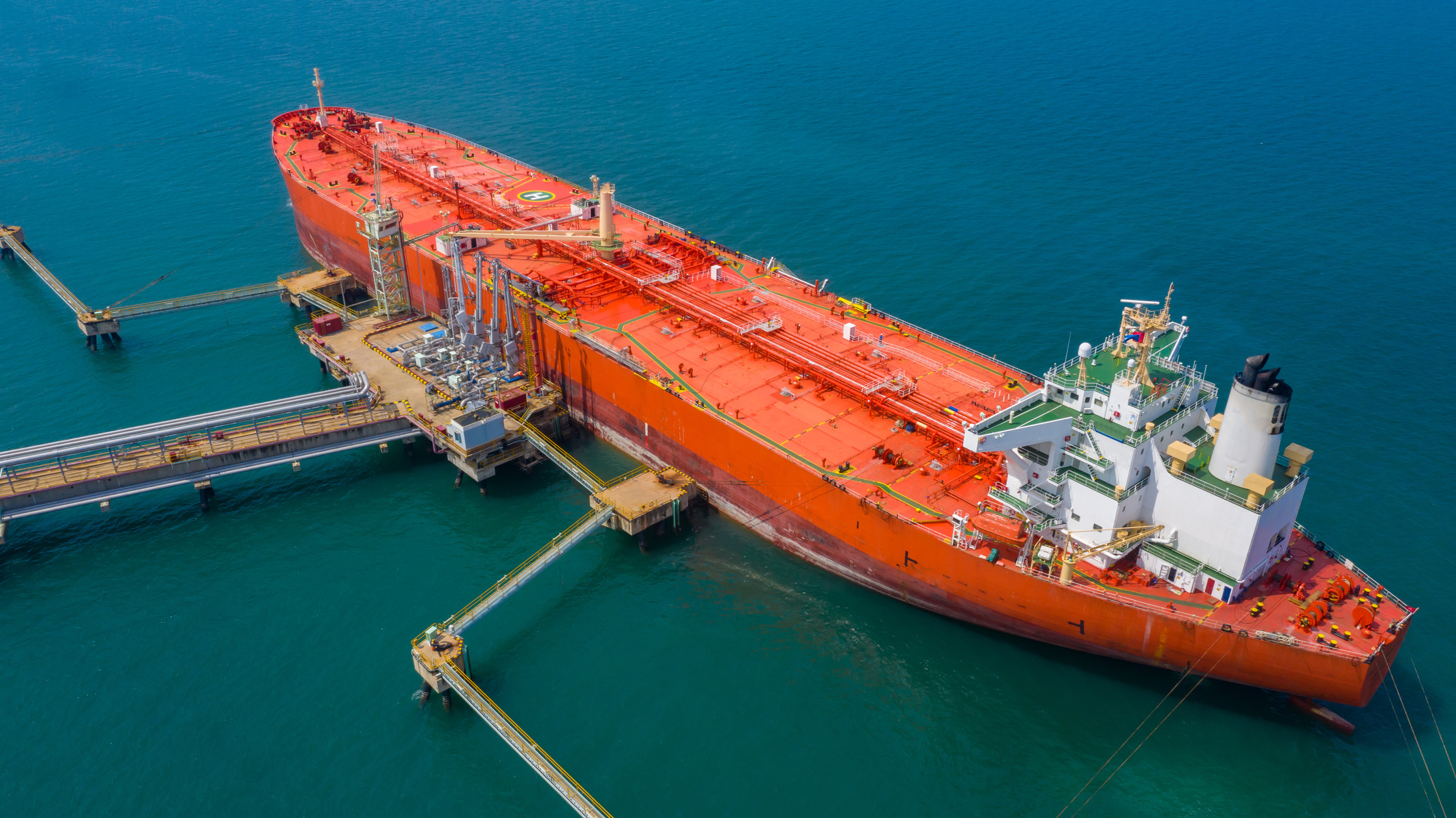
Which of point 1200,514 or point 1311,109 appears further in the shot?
point 1311,109

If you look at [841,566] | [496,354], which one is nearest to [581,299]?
[496,354]

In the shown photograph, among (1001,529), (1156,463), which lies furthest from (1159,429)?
(1001,529)

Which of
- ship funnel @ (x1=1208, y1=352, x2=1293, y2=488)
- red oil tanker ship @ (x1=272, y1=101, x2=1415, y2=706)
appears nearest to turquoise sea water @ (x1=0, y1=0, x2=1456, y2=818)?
red oil tanker ship @ (x1=272, y1=101, x2=1415, y2=706)

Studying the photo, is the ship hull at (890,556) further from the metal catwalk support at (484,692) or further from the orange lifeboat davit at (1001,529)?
the metal catwalk support at (484,692)

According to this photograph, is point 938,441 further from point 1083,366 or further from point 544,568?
point 544,568

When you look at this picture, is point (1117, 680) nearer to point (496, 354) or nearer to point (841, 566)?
point (841, 566)

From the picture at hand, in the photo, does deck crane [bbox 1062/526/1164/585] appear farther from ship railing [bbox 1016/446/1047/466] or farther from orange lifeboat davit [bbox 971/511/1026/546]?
ship railing [bbox 1016/446/1047/466]

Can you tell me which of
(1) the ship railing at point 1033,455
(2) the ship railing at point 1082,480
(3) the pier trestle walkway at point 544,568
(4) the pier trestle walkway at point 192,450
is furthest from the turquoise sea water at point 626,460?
(1) the ship railing at point 1033,455
